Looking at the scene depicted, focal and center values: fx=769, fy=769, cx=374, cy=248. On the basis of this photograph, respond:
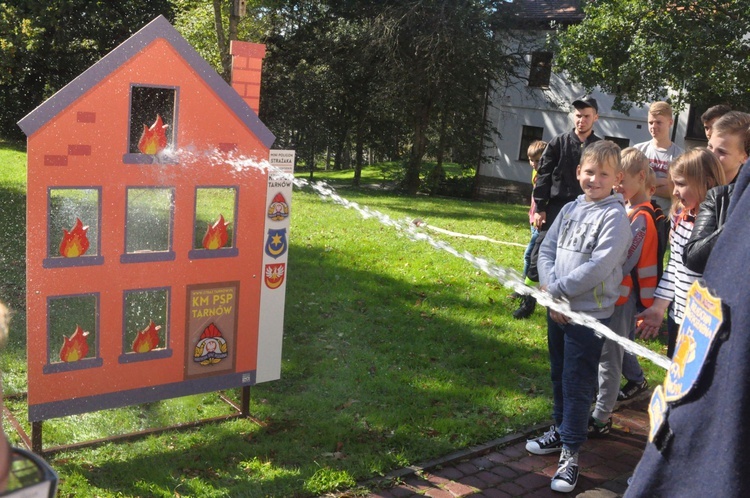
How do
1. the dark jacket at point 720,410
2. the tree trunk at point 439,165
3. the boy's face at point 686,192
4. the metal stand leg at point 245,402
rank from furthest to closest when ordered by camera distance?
the tree trunk at point 439,165 → the metal stand leg at point 245,402 → the boy's face at point 686,192 → the dark jacket at point 720,410

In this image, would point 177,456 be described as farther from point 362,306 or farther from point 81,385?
point 362,306

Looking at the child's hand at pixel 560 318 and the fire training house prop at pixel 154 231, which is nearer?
the fire training house prop at pixel 154 231

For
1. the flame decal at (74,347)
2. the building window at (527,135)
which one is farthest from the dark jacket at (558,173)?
the building window at (527,135)

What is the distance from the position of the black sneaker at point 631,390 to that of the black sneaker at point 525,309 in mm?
1853

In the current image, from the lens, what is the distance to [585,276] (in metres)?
3.98

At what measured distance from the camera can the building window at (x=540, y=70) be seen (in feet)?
102

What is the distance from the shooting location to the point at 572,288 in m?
4.02

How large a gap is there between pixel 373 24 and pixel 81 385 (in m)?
23.2

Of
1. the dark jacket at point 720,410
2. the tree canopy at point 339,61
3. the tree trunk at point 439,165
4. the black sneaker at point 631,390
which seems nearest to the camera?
the dark jacket at point 720,410

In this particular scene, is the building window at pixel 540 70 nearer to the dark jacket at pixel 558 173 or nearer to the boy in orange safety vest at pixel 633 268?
the dark jacket at pixel 558 173

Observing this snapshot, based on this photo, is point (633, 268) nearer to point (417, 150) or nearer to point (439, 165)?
point (417, 150)

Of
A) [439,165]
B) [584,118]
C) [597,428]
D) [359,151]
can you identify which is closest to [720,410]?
[597,428]

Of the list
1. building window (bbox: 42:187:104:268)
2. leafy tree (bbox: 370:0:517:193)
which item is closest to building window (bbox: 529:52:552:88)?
leafy tree (bbox: 370:0:517:193)

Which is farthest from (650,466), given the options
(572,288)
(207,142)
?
(207,142)
